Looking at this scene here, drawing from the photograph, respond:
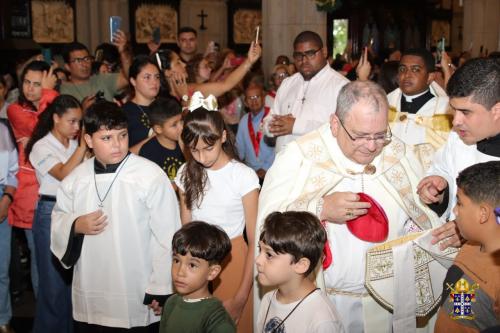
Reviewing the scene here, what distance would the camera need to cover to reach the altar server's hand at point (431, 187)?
341 centimetres

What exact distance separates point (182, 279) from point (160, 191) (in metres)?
0.71

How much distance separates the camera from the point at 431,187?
11.2 feet

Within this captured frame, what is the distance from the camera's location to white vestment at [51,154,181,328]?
3824mm

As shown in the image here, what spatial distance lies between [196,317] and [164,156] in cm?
183

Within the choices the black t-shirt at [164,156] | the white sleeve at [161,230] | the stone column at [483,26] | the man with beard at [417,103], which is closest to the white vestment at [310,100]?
the man with beard at [417,103]

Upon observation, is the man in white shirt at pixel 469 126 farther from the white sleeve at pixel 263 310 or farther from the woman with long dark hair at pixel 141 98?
the woman with long dark hair at pixel 141 98

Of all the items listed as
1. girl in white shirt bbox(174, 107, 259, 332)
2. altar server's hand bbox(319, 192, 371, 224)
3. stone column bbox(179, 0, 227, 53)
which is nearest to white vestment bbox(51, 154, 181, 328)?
girl in white shirt bbox(174, 107, 259, 332)

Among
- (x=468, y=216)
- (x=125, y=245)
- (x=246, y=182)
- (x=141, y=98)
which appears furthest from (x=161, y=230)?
(x=141, y=98)

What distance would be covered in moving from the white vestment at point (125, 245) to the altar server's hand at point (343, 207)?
3.37 feet

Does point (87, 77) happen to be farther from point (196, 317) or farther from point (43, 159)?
point (196, 317)

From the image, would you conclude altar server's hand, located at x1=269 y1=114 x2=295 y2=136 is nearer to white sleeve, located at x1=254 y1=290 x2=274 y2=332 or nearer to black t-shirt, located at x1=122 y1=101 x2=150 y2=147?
black t-shirt, located at x1=122 y1=101 x2=150 y2=147

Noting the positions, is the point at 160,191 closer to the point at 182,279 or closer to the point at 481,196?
the point at 182,279

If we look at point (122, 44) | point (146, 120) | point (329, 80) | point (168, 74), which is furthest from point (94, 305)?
point (122, 44)

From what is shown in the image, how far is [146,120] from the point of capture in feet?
17.6
